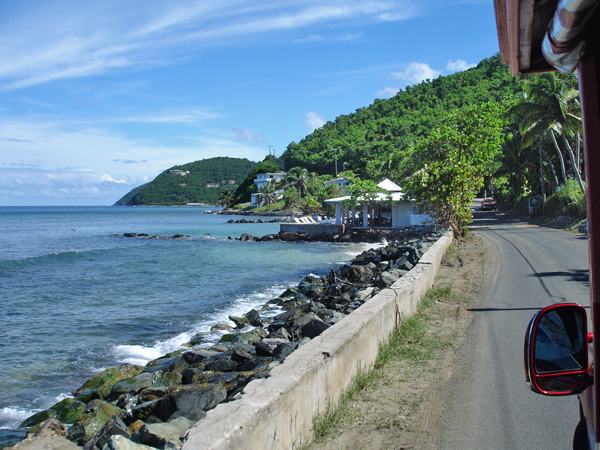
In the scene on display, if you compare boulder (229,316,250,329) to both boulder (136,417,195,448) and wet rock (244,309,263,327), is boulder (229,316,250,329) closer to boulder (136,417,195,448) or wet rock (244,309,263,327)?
wet rock (244,309,263,327)

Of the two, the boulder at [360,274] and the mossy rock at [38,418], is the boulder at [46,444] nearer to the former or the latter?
the mossy rock at [38,418]

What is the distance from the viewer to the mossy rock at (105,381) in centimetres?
827

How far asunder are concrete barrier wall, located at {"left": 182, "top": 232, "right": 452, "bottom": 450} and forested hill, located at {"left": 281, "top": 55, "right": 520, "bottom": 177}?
225 ft

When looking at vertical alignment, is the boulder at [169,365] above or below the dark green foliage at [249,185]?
below

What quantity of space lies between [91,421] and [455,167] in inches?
741

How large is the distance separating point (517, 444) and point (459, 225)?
20.5 meters

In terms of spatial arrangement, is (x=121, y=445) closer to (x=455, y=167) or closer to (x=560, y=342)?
(x=560, y=342)

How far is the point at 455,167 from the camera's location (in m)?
21.7

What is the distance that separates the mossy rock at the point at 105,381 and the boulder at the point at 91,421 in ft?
3.55

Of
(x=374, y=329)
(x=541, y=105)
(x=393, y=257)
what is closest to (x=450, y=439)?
(x=374, y=329)

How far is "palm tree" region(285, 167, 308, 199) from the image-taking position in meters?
93.8

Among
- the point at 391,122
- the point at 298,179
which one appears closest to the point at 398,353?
the point at 298,179

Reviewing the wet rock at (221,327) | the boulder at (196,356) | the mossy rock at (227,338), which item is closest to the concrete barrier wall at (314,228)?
the wet rock at (221,327)

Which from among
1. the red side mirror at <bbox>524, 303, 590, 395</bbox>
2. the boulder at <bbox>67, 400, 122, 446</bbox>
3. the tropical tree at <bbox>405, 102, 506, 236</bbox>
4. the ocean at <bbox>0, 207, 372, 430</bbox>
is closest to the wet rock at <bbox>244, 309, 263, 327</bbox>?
the ocean at <bbox>0, 207, 372, 430</bbox>
